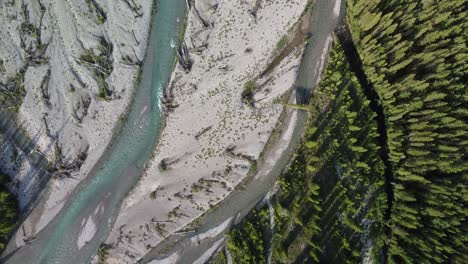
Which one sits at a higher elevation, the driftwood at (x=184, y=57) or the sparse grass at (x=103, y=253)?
the driftwood at (x=184, y=57)

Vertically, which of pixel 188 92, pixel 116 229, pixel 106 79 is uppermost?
pixel 188 92

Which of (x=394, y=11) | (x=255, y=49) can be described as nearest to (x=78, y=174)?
(x=255, y=49)

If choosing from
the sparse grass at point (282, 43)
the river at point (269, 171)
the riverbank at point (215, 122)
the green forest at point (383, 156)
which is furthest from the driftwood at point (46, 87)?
the sparse grass at point (282, 43)

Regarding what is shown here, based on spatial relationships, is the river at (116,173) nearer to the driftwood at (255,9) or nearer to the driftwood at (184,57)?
the driftwood at (184,57)

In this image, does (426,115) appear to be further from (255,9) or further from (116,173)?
(116,173)

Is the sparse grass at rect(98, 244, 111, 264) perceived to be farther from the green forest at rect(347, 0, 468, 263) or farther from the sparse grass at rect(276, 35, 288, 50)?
the green forest at rect(347, 0, 468, 263)

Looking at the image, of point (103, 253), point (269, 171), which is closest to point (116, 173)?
point (103, 253)

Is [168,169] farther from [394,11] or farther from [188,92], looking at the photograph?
[394,11]
